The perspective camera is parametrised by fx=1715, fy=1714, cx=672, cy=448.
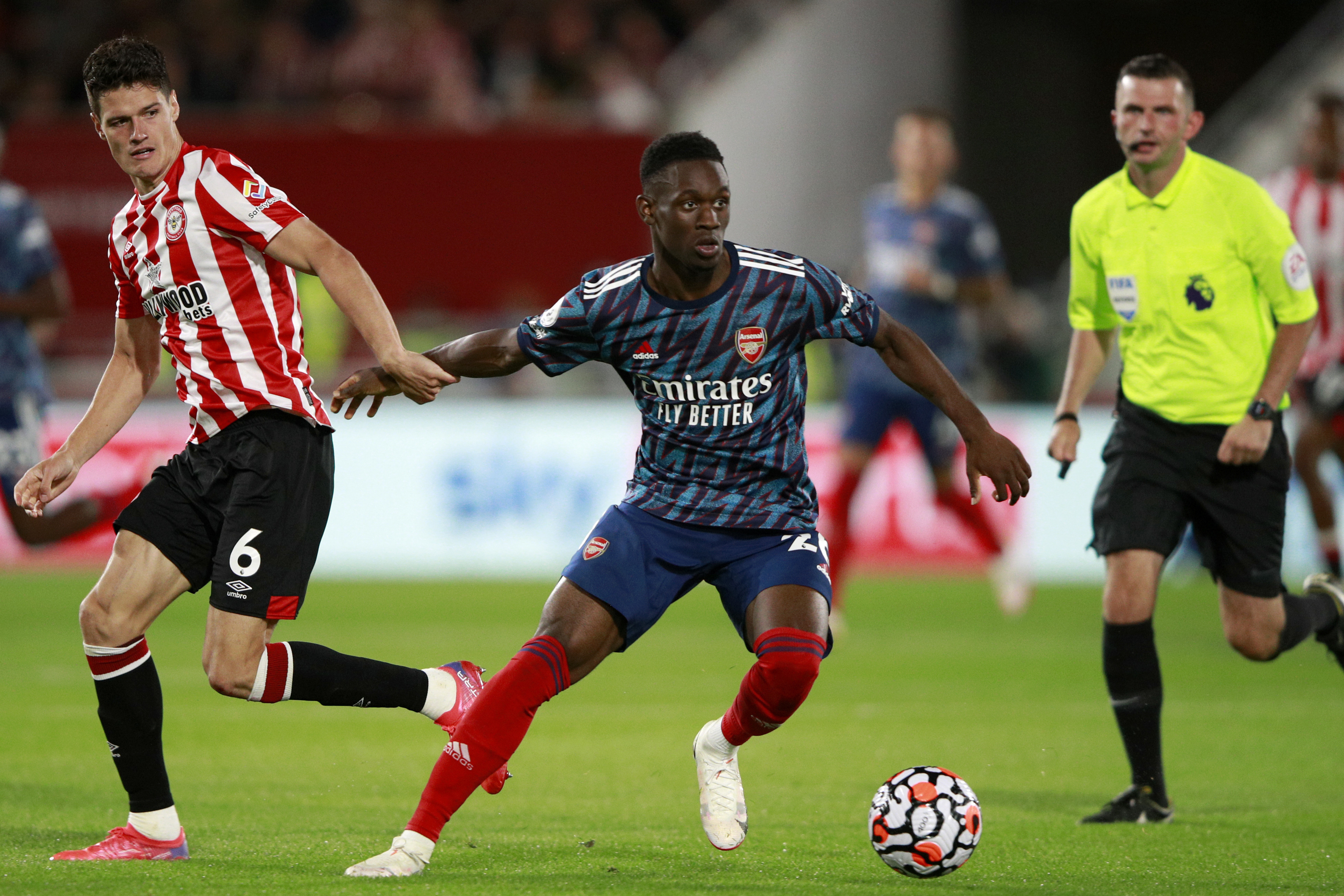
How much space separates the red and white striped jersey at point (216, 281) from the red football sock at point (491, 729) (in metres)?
1.02

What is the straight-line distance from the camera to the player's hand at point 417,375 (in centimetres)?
463

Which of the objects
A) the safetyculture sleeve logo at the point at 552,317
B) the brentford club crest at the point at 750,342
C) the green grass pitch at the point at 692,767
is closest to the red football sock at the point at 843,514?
the green grass pitch at the point at 692,767

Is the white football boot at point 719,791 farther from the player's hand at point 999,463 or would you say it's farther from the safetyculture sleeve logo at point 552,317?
the safetyculture sleeve logo at point 552,317

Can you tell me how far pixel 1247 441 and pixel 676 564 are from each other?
1.91 metres

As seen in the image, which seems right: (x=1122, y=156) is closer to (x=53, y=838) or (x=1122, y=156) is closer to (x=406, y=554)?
(x=406, y=554)

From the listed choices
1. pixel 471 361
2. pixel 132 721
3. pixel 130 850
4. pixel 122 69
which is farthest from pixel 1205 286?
pixel 130 850

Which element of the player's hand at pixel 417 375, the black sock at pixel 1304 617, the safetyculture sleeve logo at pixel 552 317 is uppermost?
the safetyculture sleeve logo at pixel 552 317

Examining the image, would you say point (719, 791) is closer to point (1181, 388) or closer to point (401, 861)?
point (401, 861)

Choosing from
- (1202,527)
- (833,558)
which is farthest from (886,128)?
(1202,527)

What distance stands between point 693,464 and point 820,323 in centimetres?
55

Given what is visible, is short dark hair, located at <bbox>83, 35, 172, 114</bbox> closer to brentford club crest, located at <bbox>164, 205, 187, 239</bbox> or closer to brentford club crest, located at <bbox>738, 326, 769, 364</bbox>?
brentford club crest, located at <bbox>164, 205, 187, 239</bbox>

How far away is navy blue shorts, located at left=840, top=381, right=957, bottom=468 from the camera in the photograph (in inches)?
398

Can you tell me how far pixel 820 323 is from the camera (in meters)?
4.90

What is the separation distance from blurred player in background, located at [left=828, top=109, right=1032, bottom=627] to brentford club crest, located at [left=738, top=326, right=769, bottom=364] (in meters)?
5.21
